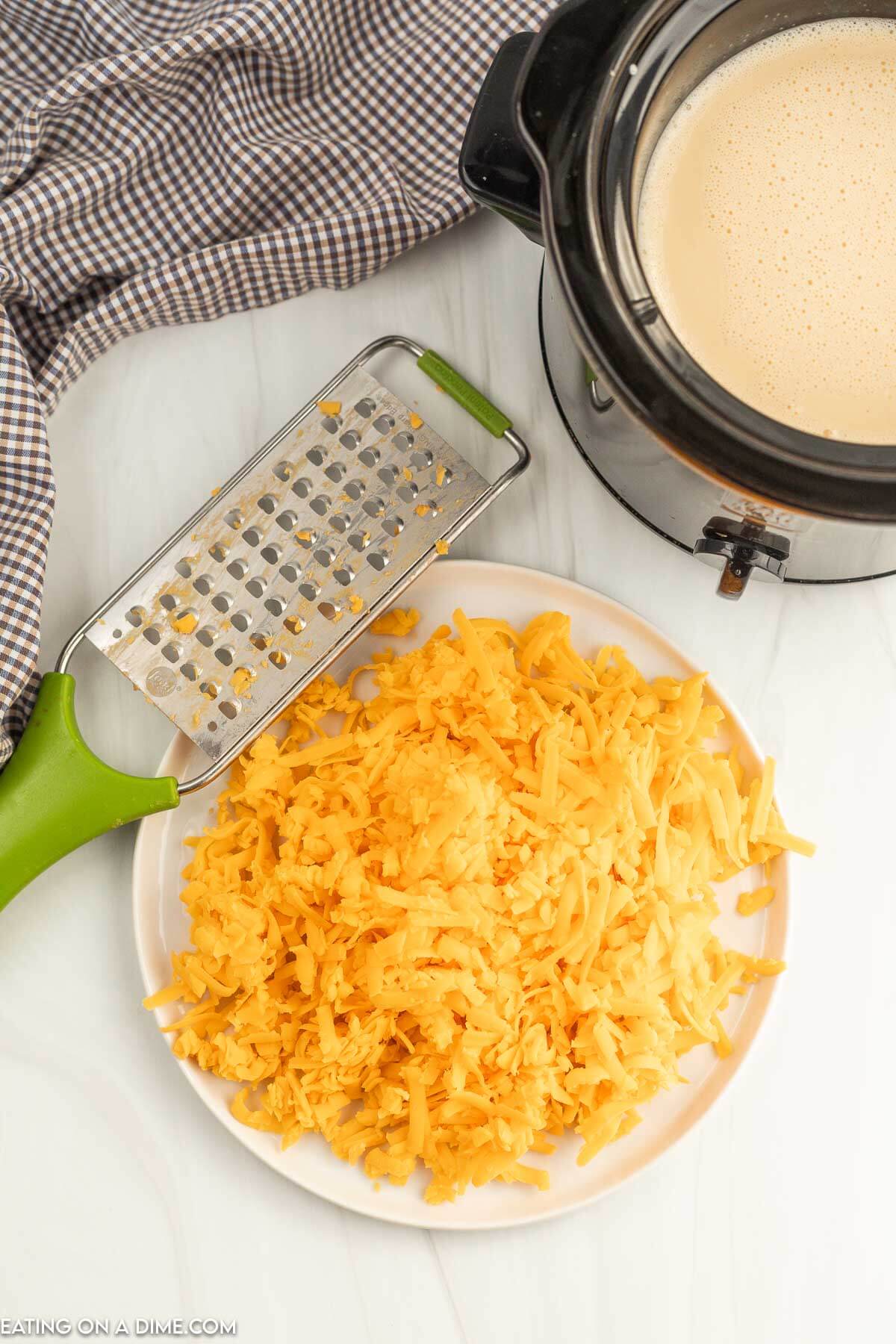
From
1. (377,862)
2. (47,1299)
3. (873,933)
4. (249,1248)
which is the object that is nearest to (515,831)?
(377,862)

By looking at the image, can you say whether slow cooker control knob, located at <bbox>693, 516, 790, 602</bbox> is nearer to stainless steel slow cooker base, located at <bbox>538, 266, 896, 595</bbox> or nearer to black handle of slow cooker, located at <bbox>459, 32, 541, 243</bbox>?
stainless steel slow cooker base, located at <bbox>538, 266, 896, 595</bbox>

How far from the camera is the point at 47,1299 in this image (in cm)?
112

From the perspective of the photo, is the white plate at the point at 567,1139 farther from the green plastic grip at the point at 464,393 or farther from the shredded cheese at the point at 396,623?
the green plastic grip at the point at 464,393

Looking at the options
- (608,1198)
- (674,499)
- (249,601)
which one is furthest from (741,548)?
(608,1198)

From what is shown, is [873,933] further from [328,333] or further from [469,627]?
[328,333]

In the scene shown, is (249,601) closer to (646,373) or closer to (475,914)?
(475,914)

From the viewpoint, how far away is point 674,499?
968mm

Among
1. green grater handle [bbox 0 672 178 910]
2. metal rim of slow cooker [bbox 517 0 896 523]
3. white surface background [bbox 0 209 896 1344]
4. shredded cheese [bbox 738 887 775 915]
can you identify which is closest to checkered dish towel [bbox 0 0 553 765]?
green grater handle [bbox 0 672 178 910]

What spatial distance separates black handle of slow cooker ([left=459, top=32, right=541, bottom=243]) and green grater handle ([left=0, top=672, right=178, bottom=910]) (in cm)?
60

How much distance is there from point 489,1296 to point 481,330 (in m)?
1.03

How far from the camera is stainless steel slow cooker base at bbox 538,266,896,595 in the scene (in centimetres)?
87

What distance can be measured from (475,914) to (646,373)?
48 centimetres

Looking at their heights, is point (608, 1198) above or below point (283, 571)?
below

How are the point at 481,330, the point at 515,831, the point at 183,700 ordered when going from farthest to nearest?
the point at 481,330 → the point at 183,700 → the point at 515,831
